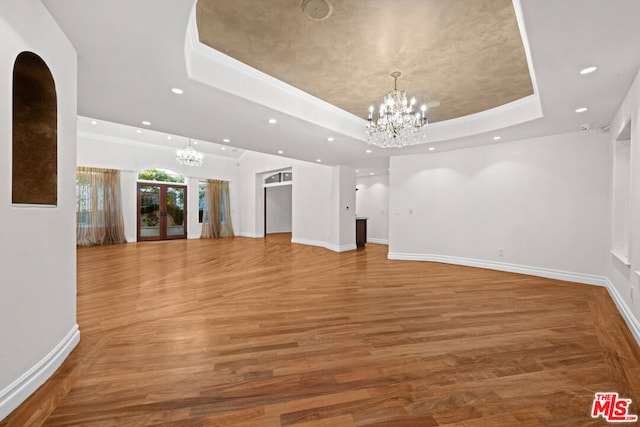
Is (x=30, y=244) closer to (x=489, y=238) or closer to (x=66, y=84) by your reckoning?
(x=66, y=84)

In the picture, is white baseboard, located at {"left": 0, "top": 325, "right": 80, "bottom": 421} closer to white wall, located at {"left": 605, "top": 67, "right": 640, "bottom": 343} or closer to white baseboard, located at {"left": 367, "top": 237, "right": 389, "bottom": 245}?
white wall, located at {"left": 605, "top": 67, "right": 640, "bottom": 343}

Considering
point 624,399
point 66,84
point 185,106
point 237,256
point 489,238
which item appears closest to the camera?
point 624,399

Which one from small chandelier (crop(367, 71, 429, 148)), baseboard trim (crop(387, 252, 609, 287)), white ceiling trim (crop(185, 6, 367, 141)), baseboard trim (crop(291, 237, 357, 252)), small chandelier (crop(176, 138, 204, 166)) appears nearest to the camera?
white ceiling trim (crop(185, 6, 367, 141))

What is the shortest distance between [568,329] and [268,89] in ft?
14.3

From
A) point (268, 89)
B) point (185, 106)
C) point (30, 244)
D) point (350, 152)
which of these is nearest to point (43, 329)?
point (30, 244)

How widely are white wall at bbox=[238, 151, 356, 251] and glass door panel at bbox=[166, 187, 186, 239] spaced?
235cm

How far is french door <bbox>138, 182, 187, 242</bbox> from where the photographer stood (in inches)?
374

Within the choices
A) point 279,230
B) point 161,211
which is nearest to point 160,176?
point 161,211

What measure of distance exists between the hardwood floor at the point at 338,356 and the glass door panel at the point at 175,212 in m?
6.43

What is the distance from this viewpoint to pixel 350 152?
19.8 ft

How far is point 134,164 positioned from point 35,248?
897cm

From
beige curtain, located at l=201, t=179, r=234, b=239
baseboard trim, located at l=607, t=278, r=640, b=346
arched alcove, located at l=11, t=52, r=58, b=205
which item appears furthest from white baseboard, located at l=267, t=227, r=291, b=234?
baseboard trim, located at l=607, t=278, r=640, b=346

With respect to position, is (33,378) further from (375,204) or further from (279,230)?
(279,230)

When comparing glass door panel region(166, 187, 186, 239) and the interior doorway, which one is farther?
the interior doorway
